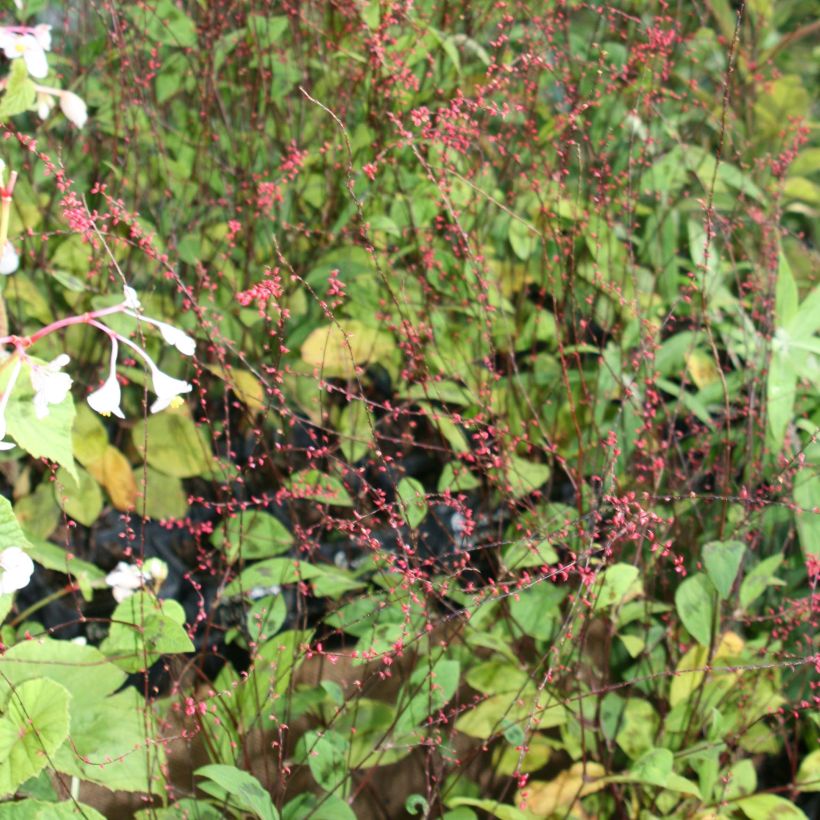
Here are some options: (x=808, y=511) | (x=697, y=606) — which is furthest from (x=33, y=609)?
(x=808, y=511)

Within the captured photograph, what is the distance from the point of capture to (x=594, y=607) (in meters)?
0.96

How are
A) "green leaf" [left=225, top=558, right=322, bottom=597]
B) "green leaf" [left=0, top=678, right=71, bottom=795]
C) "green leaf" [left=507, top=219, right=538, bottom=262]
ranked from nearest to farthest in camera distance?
"green leaf" [left=0, top=678, right=71, bottom=795] → "green leaf" [left=225, top=558, right=322, bottom=597] → "green leaf" [left=507, top=219, right=538, bottom=262]

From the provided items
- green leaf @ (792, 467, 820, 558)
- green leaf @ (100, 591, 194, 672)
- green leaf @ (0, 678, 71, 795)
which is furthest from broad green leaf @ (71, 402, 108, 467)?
green leaf @ (792, 467, 820, 558)

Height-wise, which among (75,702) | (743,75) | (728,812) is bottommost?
(728,812)

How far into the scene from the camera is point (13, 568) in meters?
0.75

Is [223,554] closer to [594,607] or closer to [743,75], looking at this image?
[594,607]

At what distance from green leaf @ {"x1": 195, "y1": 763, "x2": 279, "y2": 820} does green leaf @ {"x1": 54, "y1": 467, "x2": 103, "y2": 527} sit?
0.39 m

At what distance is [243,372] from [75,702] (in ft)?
1.42

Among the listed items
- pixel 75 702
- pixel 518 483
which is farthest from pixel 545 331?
pixel 75 702

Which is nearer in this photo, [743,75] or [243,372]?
[243,372]

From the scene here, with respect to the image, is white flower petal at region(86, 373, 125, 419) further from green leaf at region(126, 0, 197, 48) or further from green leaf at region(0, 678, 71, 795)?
green leaf at region(126, 0, 197, 48)

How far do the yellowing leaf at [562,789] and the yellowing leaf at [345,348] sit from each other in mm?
474

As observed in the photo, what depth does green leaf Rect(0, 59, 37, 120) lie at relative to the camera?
676mm

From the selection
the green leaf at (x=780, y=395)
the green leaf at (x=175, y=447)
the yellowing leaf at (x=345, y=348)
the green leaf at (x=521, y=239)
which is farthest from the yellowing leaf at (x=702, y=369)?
the green leaf at (x=175, y=447)
